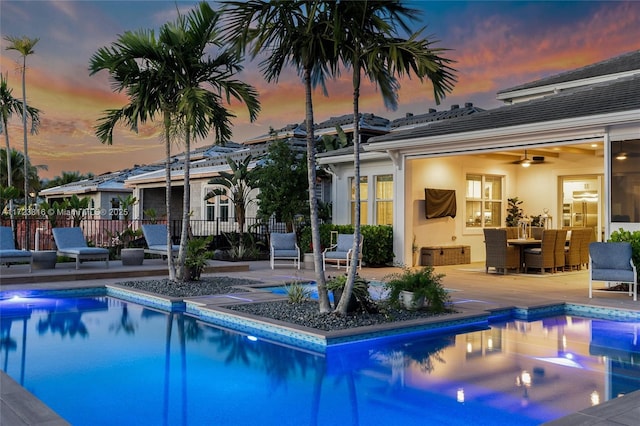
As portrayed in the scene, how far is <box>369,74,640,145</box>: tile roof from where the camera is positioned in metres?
10.4

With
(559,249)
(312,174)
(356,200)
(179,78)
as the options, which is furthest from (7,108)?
(559,249)

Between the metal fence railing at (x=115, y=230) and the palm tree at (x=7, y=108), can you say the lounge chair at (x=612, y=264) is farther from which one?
the palm tree at (x=7, y=108)

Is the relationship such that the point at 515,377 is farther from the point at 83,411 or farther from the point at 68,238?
the point at 68,238

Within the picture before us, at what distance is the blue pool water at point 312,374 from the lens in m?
4.52

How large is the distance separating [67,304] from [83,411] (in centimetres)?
595

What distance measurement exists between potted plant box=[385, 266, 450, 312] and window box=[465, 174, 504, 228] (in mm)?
8565

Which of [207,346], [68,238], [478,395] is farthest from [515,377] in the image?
[68,238]

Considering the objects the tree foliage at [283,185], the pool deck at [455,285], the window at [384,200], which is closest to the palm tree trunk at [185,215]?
the pool deck at [455,285]

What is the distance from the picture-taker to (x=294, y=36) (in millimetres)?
7133

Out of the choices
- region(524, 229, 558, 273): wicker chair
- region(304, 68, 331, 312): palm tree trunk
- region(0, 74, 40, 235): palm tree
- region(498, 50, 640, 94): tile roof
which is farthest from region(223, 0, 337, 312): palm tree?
region(0, 74, 40, 235): palm tree

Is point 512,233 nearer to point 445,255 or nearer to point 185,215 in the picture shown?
point 445,255

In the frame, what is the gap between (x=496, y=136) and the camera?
1203cm

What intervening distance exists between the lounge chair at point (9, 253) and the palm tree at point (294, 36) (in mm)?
7598

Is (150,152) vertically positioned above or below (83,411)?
above
